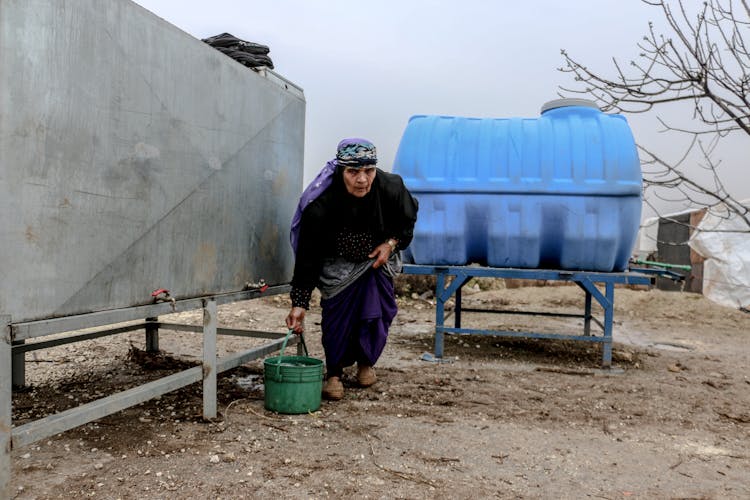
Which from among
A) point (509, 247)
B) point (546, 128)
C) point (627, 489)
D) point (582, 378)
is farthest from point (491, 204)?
point (627, 489)

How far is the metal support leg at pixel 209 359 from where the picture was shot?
11.1ft

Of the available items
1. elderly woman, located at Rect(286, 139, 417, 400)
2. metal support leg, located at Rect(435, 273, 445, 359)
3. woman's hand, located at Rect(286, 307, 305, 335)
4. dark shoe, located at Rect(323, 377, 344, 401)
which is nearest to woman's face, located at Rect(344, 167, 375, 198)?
elderly woman, located at Rect(286, 139, 417, 400)

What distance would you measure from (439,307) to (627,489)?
9.49 ft

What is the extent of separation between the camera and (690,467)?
3.03 meters

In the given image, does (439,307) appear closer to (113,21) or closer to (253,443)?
(253,443)

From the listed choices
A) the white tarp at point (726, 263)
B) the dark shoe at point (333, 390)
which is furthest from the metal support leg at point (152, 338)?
the white tarp at point (726, 263)

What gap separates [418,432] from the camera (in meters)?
3.41

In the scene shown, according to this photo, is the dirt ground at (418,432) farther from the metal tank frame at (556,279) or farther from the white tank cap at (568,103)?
the white tank cap at (568,103)

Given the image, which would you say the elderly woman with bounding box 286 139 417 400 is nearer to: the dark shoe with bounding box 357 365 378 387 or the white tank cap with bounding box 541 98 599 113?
the dark shoe with bounding box 357 365 378 387

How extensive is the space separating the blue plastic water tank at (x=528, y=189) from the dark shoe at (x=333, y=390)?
182 cm

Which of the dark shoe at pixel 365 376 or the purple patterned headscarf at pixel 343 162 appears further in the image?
the dark shoe at pixel 365 376

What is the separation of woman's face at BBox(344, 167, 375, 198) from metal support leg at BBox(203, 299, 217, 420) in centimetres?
111

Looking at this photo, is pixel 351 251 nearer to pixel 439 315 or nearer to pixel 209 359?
pixel 209 359

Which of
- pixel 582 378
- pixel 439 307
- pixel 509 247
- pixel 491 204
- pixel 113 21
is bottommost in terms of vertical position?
pixel 582 378
